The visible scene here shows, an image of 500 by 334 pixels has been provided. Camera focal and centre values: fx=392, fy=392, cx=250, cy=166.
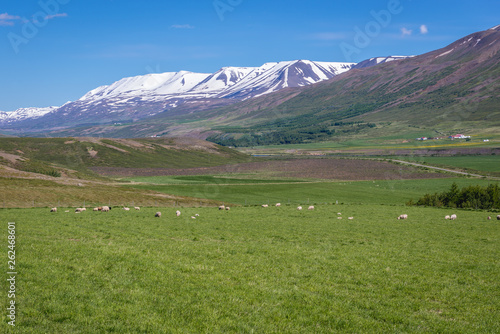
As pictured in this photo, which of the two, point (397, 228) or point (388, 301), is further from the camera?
point (397, 228)

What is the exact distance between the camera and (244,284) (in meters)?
16.5

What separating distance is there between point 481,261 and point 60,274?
22.2 metres

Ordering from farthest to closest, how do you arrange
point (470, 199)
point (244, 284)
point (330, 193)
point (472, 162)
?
point (472, 162) → point (330, 193) → point (470, 199) → point (244, 284)

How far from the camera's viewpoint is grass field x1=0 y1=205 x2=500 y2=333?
42.7 ft

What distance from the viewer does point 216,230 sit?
106ft

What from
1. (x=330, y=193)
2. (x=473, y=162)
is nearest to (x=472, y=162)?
(x=473, y=162)

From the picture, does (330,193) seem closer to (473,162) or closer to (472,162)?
(473,162)

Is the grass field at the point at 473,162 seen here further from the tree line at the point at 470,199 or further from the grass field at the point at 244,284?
the grass field at the point at 244,284

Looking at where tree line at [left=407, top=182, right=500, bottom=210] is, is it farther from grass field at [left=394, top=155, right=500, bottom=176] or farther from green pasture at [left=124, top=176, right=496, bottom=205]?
grass field at [left=394, top=155, right=500, bottom=176]

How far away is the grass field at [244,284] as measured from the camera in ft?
42.7

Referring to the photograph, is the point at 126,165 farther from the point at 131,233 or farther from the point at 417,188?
the point at 131,233

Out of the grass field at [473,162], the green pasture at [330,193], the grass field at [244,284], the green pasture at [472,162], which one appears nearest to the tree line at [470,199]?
the green pasture at [330,193]

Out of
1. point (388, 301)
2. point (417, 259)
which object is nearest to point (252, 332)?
point (388, 301)

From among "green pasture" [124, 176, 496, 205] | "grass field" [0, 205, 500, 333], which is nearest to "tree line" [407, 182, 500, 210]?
"green pasture" [124, 176, 496, 205]
